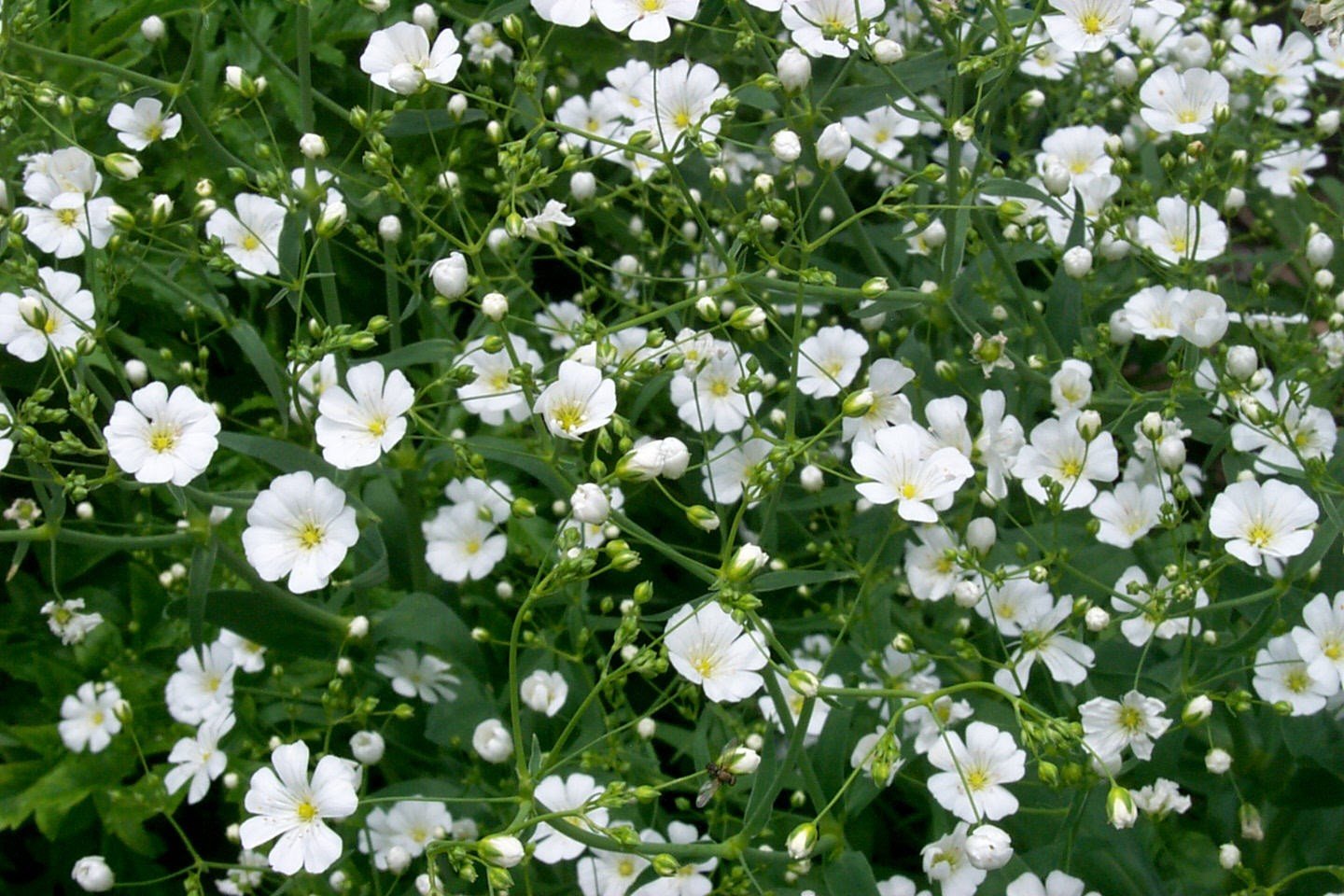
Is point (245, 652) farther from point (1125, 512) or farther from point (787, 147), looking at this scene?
point (1125, 512)

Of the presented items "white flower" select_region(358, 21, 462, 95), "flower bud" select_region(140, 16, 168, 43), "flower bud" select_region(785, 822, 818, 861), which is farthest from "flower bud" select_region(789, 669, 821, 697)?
"flower bud" select_region(140, 16, 168, 43)

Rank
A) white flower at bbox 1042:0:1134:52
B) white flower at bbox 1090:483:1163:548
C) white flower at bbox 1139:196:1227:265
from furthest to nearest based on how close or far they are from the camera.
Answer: white flower at bbox 1139:196:1227:265 < white flower at bbox 1090:483:1163:548 < white flower at bbox 1042:0:1134:52

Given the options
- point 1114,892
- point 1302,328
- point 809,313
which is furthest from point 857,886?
point 1302,328

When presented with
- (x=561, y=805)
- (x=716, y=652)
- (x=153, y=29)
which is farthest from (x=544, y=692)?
(x=153, y=29)

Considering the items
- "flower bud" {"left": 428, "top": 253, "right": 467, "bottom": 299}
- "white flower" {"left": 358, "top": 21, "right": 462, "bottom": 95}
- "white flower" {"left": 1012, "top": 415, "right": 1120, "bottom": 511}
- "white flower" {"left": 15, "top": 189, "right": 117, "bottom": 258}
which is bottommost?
"white flower" {"left": 1012, "top": 415, "right": 1120, "bottom": 511}

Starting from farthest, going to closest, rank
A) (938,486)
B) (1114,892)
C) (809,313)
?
(809,313)
(1114,892)
(938,486)

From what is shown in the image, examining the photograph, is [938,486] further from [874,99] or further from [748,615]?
[874,99]

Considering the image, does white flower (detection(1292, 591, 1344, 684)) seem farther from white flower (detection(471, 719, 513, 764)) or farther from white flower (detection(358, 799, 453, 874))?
white flower (detection(358, 799, 453, 874))
